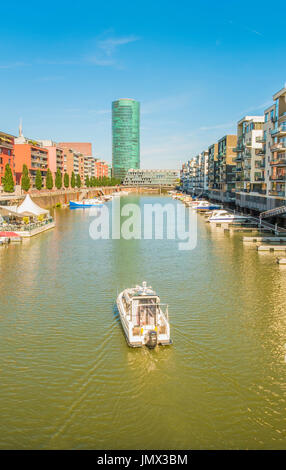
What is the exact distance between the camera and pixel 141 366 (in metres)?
17.6

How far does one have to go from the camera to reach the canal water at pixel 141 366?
43.8 ft

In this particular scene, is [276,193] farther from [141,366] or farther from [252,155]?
[141,366]

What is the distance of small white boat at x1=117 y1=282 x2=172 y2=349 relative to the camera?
1880cm

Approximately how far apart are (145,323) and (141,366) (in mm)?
2689

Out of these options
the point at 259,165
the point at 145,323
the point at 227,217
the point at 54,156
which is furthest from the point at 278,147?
the point at 54,156

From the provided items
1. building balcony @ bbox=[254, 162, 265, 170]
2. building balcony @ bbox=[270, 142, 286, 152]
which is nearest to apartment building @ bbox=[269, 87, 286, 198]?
building balcony @ bbox=[270, 142, 286, 152]

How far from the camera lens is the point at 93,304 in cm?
2608

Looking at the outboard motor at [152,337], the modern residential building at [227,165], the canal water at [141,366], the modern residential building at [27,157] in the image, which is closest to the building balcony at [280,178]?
the canal water at [141,366]

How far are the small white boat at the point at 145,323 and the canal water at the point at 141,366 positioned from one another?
1.96ft

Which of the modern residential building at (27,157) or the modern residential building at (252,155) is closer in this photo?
the modern residential building at (252,155)

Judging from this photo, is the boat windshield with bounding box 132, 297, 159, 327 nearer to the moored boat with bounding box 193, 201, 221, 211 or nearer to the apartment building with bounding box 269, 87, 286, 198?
the apartment building with bounding box 269, 87, 286, 198

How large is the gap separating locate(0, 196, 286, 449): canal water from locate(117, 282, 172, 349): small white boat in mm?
596

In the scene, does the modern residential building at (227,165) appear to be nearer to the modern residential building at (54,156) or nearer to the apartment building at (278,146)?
the apartment building at (278,146)
